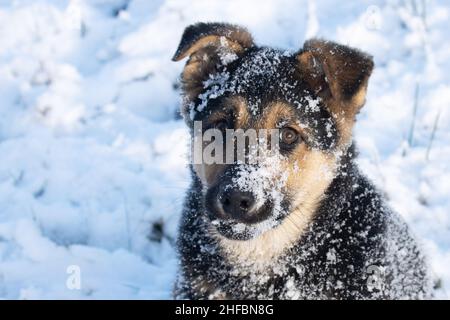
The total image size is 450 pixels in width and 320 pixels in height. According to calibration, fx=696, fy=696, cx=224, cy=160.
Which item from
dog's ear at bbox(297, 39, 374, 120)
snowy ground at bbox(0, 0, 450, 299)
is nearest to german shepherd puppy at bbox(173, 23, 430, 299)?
dog's ear at bbox(297, 39, 374, 120)

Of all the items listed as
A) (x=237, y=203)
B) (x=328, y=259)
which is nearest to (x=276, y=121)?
(x=237, y=203)

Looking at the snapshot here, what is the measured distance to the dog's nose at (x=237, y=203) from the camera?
3.93m

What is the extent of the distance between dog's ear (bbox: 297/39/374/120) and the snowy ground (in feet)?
4.71

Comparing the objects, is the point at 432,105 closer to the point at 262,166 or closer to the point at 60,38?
the point at 262,166

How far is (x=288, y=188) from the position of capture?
422cm

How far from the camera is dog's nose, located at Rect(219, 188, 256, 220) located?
3.93m

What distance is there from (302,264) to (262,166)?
2.38 ft

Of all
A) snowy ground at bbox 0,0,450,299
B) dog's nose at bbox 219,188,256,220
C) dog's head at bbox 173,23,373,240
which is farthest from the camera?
snowy ground at bbox 0,0,450,299

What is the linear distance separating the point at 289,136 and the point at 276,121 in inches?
4.9

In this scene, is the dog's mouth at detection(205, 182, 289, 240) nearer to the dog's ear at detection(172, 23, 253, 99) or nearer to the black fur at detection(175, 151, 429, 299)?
the black fur at detection(175, 151, 429, 299)

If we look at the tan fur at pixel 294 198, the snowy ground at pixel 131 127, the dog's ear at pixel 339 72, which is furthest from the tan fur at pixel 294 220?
the snowy ground at pixel 131 127

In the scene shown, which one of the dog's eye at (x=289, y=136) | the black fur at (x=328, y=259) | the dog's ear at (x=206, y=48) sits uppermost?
the dog's ear at (x=206, y=48)

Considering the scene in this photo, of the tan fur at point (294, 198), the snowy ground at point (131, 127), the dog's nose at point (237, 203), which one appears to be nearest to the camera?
Result: the dog's nose at point (237, 203)

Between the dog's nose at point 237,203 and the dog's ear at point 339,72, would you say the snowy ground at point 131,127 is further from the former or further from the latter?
the dog's ear at point 339,72
